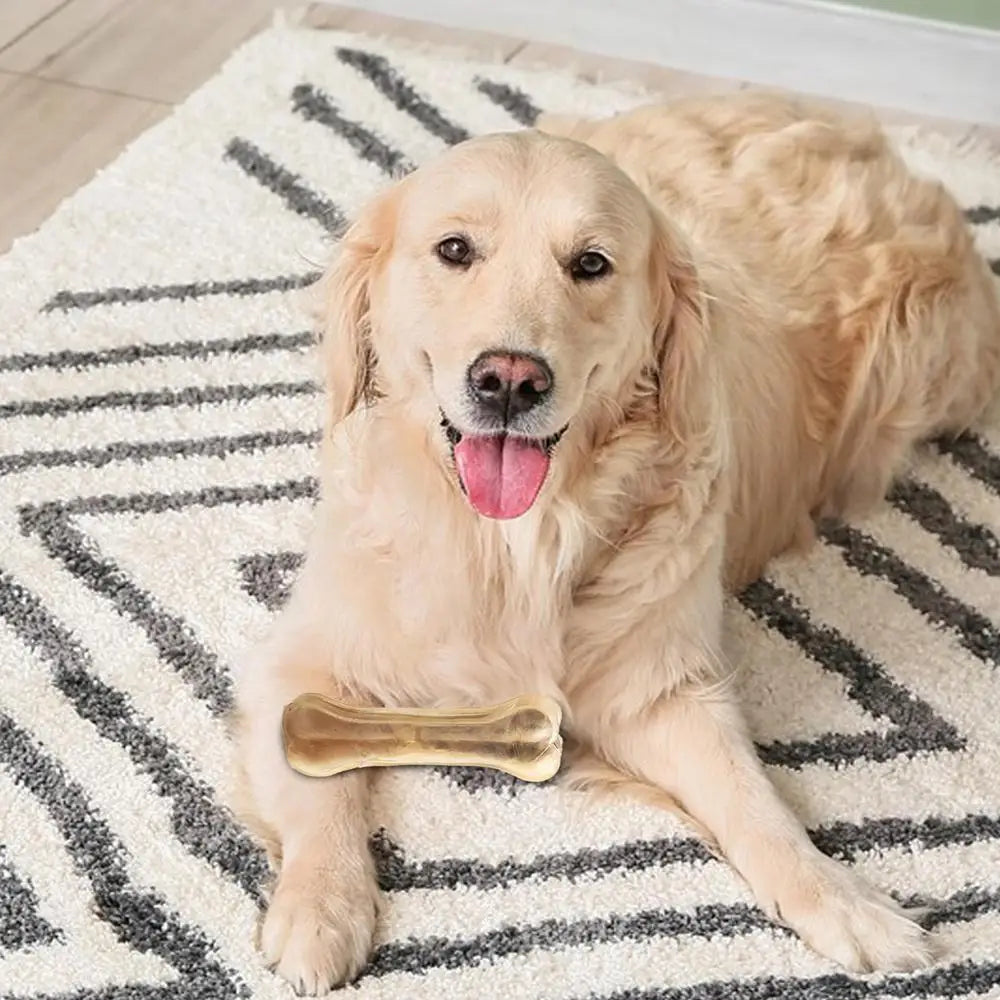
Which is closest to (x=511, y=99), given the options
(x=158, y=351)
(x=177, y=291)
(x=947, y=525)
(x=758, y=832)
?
(x=177, y=291)

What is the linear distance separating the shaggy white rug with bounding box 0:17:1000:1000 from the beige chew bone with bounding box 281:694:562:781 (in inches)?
1.3

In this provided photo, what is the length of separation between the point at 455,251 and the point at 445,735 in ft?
1.75

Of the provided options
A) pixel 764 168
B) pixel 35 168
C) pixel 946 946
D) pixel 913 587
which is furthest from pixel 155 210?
pixel 946 946

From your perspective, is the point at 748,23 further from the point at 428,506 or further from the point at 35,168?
the point at 428,506

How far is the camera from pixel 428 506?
1.74 m

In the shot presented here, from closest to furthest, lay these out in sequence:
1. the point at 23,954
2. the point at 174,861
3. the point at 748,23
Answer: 1. the point at 23,954
2. the point at 174,861
3. the point at 748,23

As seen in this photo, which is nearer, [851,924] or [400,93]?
[851,924]

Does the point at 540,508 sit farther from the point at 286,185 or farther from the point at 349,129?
the point at 349,129

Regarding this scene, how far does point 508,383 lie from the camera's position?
1.55 metres

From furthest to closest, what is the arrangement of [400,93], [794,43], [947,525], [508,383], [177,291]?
[794,43] < [400,93] < [177,291] < [947,525] < [508,383]

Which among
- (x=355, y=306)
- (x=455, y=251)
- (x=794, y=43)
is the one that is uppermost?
(x=455, y=251)

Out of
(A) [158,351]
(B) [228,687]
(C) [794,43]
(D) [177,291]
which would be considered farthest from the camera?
(C) [794,43]

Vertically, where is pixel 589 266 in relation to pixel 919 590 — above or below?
above

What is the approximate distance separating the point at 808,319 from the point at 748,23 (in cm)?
130
